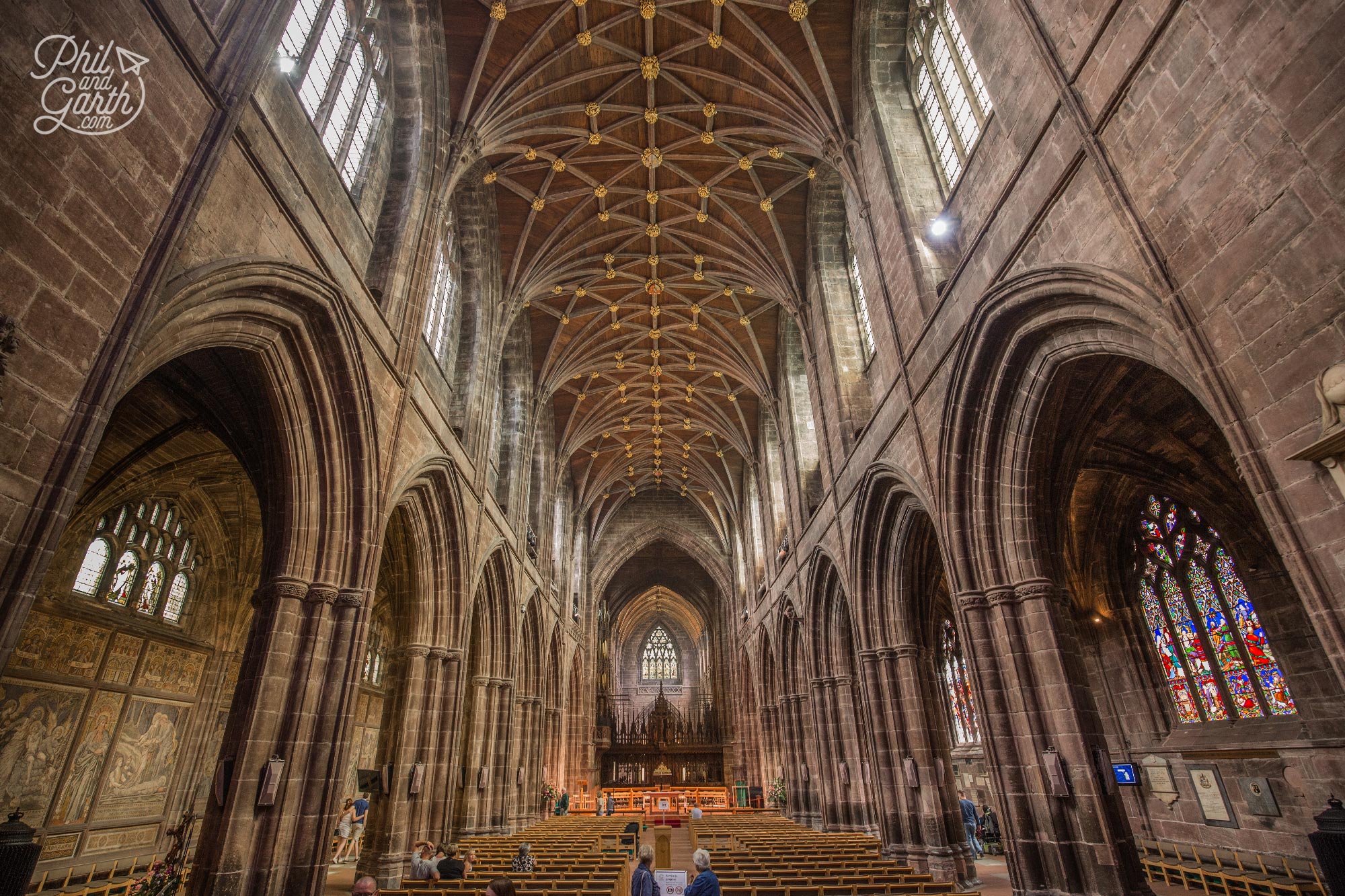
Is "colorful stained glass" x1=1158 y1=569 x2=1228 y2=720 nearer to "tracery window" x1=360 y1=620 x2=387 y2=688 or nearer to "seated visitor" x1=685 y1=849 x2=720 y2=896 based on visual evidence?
"seated visitor" x1=685 y1=849 x2=720 y2=896

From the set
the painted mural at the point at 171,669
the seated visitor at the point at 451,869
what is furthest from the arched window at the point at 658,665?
the seated visitor at the point at 451,869

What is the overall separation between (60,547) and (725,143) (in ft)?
51.5

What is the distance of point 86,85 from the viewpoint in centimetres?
456

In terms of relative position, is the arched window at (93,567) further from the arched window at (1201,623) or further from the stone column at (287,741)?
the arched window at (1201,623)

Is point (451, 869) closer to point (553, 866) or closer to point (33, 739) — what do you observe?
point (553, 866)

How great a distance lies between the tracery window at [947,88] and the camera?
10.0 metres

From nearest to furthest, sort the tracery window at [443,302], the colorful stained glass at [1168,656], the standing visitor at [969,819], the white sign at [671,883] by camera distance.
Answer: the white sign at [671,883], the standing visitor at [969,819], the colorful stained glass at [1168,656], the tracery window at [443,302]

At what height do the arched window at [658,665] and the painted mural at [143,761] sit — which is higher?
the arched window at [658,665]

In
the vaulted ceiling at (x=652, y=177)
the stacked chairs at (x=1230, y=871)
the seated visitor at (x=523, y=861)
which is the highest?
the vaulted ceiling at (x=652, y=177)

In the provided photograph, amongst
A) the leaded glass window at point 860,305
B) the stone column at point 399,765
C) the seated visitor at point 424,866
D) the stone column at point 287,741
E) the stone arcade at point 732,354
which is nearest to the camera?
the stone arcade at point 732,354

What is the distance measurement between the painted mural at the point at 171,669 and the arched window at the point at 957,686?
19636 mm

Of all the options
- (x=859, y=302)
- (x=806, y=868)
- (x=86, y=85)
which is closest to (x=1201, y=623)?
(x=859, y=302)

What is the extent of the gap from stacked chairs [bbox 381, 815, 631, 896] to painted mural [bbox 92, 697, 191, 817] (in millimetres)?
Answer: 6201

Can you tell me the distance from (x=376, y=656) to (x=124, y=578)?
10.6m
